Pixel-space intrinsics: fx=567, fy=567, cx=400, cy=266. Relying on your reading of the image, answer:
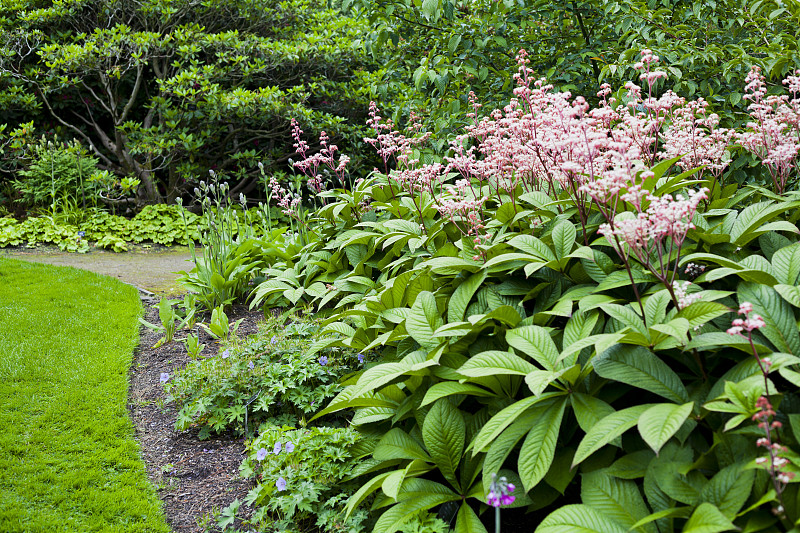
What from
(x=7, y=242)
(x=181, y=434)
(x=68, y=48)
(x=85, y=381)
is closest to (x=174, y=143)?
(x=68, y=48)

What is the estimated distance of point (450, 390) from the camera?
72.6 inches

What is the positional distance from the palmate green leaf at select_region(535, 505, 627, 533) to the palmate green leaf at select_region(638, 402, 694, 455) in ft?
0.76

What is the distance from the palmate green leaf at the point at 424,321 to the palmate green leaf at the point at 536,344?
31 centimetres

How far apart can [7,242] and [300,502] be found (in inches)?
252

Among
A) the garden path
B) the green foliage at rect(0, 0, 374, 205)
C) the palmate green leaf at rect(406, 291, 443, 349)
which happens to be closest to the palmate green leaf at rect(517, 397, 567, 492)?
the palmate green leaf at rect(406, 291, 443, 349)

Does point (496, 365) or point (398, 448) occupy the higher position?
point (496, 365)

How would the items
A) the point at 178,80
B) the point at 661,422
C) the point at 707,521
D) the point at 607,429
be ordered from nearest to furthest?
1. the point at 707,521
2. the point at 661,422
3. the point at 607,429
4. the point at 178,80

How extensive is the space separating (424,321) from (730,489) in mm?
1093

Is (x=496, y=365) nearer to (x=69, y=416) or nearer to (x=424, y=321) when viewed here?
(x=424, y=321)

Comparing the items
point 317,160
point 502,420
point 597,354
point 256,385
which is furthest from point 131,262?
point 597,354

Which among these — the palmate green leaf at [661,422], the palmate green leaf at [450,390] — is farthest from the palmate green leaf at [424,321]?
the palmate green leaf at [661,422]

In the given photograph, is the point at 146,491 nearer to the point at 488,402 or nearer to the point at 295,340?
the point at 295,340

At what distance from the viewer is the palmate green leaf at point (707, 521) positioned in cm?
121

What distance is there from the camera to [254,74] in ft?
27.1
